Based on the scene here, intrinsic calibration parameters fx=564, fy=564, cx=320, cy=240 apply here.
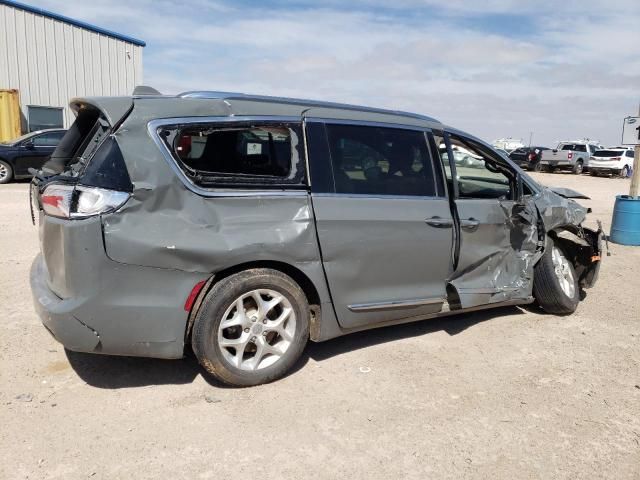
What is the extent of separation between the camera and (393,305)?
4.01m

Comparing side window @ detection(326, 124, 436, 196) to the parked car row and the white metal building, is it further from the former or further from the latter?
the parked car row

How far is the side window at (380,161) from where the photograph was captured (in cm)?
381

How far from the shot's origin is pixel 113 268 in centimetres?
308

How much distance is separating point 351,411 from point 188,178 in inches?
66.2

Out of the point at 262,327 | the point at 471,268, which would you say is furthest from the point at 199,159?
the point at 471,268

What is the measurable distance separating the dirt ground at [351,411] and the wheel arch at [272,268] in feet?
1.55

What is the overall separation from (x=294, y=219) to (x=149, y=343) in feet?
3.72

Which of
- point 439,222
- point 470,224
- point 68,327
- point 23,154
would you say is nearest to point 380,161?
point 439,222

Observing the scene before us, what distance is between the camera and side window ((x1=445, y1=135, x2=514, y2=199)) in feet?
14.8

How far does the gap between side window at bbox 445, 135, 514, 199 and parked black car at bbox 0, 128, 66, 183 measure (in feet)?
41.3

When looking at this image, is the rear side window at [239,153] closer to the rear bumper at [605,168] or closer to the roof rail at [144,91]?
the roof rail at [144,91]

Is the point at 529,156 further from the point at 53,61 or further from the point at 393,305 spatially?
the point at 393,305

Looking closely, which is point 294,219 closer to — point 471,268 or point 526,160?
point 471,268

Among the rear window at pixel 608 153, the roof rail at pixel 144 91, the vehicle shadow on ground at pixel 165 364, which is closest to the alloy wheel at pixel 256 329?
the vehicle shadow on ground at pixel 165 364
